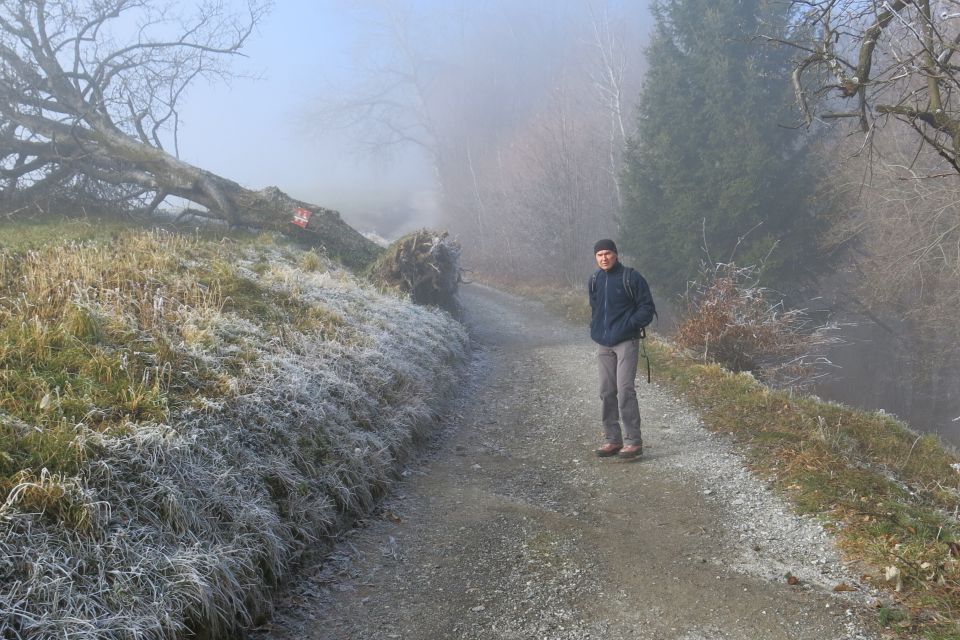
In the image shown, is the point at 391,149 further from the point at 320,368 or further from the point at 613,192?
the point at 320,368

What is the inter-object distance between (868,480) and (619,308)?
2.52 meters

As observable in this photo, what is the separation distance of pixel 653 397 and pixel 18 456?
716cm

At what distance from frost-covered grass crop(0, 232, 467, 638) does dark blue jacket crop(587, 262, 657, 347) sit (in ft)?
7.33

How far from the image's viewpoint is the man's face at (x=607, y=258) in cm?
584

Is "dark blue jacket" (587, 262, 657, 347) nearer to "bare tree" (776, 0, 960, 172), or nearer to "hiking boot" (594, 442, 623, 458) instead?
"hiking boot" (594, 442, 623, 458)

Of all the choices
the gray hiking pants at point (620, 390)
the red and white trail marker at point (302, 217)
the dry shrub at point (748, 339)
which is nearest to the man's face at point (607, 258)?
the gray hiking pants at point (620, 390)

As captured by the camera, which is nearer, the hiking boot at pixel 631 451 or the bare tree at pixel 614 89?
the hiking boot at pixel 631 451

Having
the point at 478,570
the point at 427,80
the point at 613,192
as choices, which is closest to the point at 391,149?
the point at 427,80

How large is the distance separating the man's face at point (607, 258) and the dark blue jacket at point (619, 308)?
0.19ft

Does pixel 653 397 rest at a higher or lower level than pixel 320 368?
lower

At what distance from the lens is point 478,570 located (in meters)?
4.05

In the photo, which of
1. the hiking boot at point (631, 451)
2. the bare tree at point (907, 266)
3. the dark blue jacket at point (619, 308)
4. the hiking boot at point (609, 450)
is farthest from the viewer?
the bare tree at point (907, 266)

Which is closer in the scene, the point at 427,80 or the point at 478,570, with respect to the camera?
the point at 478,570

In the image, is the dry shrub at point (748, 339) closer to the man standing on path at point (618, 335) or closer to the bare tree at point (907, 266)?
A: the bare tree at point (907, 266)
